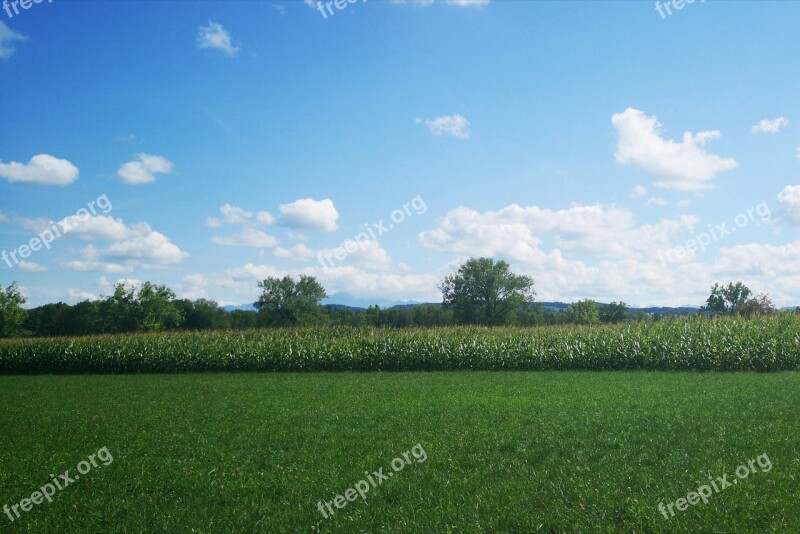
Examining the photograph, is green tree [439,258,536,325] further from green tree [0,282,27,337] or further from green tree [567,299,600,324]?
green tree [0,282,27,337]

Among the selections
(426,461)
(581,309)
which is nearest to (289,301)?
(581,309)

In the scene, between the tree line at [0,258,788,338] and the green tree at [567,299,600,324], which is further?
the green tree at [567,299,600,324]

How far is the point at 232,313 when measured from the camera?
326 ft

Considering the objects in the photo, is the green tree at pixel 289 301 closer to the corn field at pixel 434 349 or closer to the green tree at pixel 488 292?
the green tree at pixel 488 292

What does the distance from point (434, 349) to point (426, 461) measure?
19.6 meters

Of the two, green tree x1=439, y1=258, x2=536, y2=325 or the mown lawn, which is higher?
green tree x1=439, y1=258, x2=536, y2=325

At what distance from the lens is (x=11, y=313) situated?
72.8 m

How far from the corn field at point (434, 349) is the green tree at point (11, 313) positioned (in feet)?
150

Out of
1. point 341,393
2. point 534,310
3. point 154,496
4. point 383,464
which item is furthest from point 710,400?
point 534,310

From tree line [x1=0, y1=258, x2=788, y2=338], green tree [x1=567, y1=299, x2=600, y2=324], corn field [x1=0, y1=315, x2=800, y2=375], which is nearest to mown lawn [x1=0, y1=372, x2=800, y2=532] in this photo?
corn field [x1=0, y1=315, x2=800, y2=375]

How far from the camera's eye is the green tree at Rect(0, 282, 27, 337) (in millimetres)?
71875

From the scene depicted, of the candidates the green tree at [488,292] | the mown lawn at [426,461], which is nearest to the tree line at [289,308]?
the green tree at [488,292]

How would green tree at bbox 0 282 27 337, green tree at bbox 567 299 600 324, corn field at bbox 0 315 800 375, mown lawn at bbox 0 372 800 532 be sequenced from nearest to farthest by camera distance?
mown lawn at bbox 0 372 800 532 → corn field at bbox 0 315 800 375 → green tree at bbox 0 282 27 337 → green tree at bbox 567 299 600 324

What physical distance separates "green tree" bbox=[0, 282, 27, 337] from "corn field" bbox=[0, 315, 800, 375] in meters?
45.8
